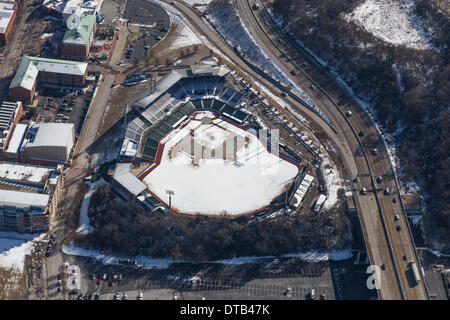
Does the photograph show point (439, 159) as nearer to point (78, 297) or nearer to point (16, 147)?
point (78, 297)

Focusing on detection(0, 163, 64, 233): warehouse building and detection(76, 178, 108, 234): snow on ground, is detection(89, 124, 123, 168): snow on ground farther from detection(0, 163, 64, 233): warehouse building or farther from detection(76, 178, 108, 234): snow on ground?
detection(0, 163, 64, 233): warehouse building

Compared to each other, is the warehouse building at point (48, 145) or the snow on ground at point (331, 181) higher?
the warehouse building at point (48, 145)

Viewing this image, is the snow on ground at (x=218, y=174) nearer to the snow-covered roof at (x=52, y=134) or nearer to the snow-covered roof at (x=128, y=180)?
the snow-covered roof at (x=128, y=180)

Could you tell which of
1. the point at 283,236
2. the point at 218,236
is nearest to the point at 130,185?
the point at 218,236

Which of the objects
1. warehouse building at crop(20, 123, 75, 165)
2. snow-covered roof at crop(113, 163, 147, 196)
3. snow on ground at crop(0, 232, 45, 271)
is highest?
warehouse building at crop(20, 123, 75, 165)

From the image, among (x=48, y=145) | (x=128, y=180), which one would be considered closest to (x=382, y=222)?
(x=128, y=180)

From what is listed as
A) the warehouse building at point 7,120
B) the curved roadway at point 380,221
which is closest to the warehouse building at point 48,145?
the warehouse building at point 7,120

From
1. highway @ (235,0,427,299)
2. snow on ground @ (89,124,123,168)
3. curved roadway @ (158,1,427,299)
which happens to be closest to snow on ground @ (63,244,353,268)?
curved roadway @ (158,1,427,299)
